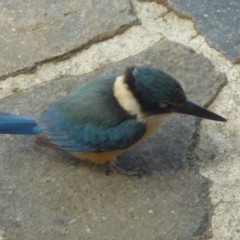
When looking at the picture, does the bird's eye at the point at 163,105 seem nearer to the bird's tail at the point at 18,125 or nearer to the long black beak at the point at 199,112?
the long black beak at the point at 199,112

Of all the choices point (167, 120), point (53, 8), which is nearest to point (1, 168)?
point (167, 120)

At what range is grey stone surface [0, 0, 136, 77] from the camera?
121 inches

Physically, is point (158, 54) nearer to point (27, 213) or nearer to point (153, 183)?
point (153, 183)

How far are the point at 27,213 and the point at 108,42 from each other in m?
0.90

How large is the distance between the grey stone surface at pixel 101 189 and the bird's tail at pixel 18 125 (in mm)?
72

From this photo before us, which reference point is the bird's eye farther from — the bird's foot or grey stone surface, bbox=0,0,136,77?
grey stone surface, bbox=0,0,136,77

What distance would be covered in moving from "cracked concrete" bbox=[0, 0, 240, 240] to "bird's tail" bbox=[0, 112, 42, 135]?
74 mm

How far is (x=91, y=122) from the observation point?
264 cm

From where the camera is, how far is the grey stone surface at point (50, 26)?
121 inches

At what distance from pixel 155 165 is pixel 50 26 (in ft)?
2.83

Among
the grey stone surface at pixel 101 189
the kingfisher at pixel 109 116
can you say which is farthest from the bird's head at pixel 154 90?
the grey stone surface at pixel 101 189

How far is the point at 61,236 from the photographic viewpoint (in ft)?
8.09

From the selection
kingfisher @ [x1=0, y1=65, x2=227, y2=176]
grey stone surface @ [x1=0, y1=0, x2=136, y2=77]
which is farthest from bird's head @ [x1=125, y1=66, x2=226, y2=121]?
grey stone surface @ [x1=0, y1=0, x2=136, y2=77]

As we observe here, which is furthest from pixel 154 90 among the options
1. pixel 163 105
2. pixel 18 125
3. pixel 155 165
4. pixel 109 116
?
pixel 18 125
